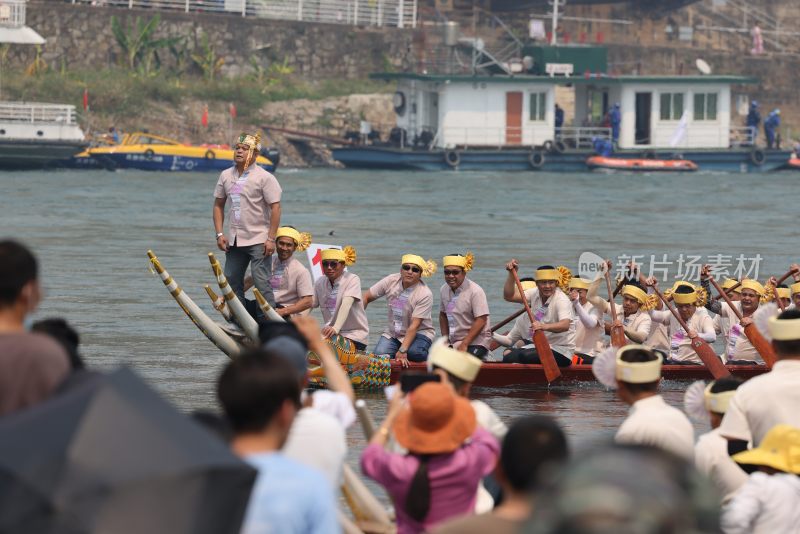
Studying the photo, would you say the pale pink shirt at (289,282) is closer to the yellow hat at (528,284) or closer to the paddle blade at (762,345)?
the yellow hat at (528,284)

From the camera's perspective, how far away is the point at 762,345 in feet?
36.1

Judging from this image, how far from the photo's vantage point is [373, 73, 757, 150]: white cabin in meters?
45.0

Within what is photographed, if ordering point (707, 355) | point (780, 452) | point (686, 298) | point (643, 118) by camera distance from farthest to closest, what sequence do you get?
point (643, 118) < point (686, 298) < point (707, 355) < point (780, 452)

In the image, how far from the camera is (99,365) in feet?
44.9

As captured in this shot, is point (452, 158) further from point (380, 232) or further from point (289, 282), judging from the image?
point (289, 282)

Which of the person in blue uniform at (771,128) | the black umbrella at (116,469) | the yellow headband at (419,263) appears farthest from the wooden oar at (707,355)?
the person in blue uniform at (771,128)

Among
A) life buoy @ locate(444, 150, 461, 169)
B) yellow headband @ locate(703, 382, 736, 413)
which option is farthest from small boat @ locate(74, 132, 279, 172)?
yellow headband @ locate(703, 382, 736, 413)

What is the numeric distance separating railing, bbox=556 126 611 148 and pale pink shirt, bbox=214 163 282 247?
3320 centimetres

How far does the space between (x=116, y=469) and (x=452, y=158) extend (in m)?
40.9

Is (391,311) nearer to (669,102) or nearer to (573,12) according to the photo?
(669,102)

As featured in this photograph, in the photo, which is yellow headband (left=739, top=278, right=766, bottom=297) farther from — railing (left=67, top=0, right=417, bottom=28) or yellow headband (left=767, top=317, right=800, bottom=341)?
railing (left=67, top=0, right=417, bottom=28)

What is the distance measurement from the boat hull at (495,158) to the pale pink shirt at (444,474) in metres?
38.9

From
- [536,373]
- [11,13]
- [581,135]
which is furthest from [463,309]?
[581,135]

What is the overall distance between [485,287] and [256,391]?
672 inches
